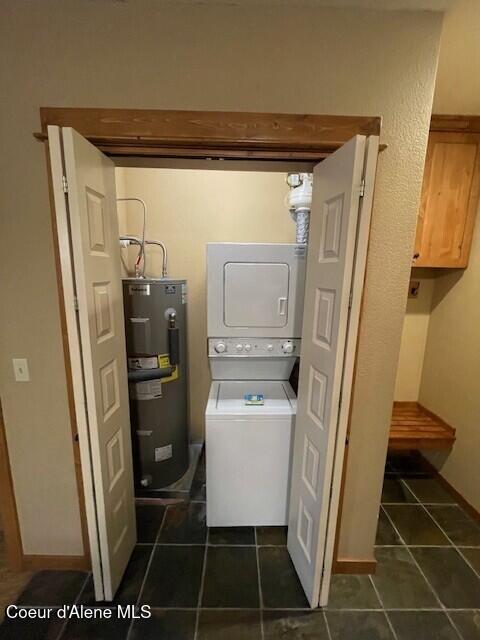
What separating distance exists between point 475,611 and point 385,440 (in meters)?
0.90

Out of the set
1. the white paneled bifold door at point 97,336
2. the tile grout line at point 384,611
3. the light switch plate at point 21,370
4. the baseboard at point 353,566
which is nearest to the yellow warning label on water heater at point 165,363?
the white paneled bifold door at point 97,336

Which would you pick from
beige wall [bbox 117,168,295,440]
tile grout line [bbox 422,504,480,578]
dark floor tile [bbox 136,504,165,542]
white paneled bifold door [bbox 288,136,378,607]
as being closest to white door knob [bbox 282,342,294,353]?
white paneled bifold door [bbox 288,136,378,607]

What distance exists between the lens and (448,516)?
1796mm

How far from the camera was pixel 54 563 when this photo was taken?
1.41 m

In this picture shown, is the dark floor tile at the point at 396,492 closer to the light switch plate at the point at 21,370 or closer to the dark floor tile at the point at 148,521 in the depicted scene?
the dark floor tile at the point at 148,521

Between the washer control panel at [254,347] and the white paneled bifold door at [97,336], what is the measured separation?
0.56 metres

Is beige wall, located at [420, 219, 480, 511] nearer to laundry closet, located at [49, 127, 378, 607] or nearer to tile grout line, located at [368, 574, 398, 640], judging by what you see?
tile grout line, located at [368, 574, 398, 640]

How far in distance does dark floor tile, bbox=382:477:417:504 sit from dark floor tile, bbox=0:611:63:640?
197 cm

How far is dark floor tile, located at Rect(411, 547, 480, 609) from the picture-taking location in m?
1.32

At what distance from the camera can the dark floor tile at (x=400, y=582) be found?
51.4 inches

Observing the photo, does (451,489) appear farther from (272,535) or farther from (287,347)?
(287,347)

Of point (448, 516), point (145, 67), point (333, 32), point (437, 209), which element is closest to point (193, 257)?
point (145, 67)

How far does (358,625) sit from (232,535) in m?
0.71

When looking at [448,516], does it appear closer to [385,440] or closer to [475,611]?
[475,611]
